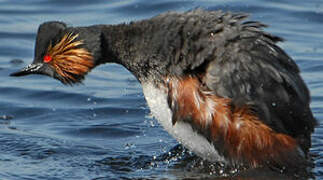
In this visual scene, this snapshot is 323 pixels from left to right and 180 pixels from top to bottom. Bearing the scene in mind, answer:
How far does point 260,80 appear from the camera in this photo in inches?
339

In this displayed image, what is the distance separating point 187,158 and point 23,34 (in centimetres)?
689

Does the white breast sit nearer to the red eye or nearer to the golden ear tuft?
the golden ear tuft

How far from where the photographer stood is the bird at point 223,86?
8609 mm

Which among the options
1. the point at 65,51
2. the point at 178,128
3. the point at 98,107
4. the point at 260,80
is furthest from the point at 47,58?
the point at 98,107

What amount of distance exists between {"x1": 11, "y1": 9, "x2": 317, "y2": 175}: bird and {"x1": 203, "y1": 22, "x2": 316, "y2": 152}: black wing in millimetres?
11

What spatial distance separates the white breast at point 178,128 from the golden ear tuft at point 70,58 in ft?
2.74

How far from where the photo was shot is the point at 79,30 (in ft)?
31.4

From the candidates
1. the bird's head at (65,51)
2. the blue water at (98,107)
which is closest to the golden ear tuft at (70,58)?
the bird's head at (65,51)

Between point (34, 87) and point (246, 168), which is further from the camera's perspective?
point (34, 87)

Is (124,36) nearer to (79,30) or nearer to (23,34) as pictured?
(79,30)

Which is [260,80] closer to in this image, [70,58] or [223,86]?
[223,86]

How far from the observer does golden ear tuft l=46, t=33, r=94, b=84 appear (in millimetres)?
9523

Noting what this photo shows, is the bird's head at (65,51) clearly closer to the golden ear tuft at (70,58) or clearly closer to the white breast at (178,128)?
the golden ear tuft at (70,58)

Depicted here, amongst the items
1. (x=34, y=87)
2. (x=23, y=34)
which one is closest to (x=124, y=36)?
(x=34, y=87)
